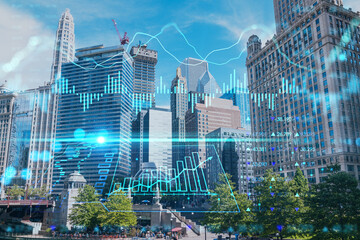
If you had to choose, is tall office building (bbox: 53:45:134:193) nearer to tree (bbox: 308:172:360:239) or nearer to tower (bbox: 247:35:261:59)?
tower (bbox: 247:35:261:59)

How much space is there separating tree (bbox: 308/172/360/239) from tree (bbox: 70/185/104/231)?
42.0 m

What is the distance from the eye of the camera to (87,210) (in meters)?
67.1

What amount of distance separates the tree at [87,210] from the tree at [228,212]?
23.1m

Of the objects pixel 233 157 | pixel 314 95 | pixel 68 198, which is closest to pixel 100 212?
pixel 68 198

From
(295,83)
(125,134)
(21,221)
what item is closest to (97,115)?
(125,134)

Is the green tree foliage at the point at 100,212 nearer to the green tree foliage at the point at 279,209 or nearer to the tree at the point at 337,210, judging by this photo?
the green tree foliage at the point at 279,209

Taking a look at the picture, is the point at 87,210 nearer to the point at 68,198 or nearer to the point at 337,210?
the point at 68,198

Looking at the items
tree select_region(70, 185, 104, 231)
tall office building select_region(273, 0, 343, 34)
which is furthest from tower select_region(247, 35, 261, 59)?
tree select_region(70, 185, 104, 231)

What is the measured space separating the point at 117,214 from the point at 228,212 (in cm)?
2208

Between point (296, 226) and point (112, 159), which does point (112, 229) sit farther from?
point (112, 159)

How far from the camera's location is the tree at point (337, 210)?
36062mm

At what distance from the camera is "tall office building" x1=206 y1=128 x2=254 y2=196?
490 ft

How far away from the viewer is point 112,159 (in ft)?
618

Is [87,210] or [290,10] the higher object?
[290,10]
